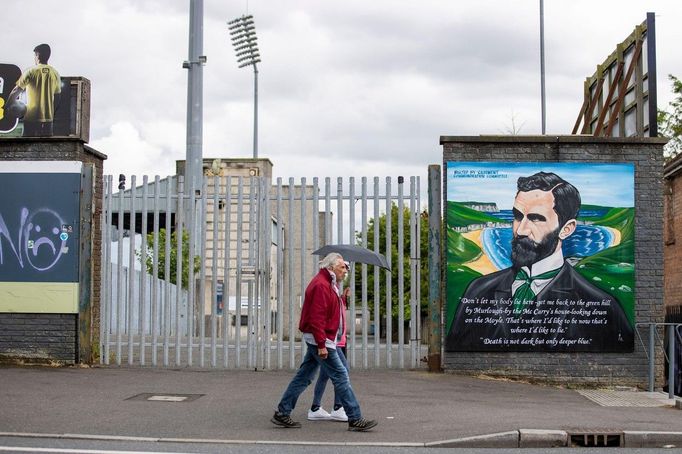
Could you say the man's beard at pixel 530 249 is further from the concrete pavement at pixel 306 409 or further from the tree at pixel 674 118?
the tree at pixel 674 118

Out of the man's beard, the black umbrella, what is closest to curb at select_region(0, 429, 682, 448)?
the black umbrella

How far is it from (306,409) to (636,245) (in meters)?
5.92

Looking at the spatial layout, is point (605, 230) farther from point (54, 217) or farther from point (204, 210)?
point (54, 217)

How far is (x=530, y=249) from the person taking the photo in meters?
14.2

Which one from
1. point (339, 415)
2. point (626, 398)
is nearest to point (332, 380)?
point (339, 415)

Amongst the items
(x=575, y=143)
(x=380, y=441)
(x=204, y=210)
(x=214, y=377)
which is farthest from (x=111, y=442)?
(x=575, y=143)

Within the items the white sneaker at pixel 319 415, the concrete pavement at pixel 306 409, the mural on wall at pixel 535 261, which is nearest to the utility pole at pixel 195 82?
the concrete pavement at pixel 306 409

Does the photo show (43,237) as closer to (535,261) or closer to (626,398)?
(535,261)

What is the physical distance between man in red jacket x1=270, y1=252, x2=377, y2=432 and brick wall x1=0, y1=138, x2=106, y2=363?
5681 mm

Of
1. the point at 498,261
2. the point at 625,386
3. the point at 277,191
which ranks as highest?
the point at 277,191

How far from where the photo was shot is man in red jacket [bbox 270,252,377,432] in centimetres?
961

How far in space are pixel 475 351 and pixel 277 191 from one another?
367cm

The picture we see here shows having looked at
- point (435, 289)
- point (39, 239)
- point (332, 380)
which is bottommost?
point (332, 380)

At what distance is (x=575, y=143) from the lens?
47.1 feet
